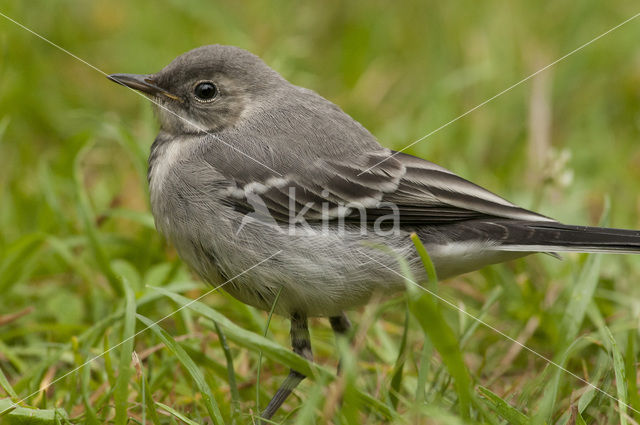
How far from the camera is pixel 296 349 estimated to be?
14.2 feet

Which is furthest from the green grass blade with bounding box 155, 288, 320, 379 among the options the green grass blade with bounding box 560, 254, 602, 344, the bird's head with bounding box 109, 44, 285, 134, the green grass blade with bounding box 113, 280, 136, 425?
the green grass blade with bounding box 560, 254, 602, 344

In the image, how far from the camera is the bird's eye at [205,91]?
4.57m

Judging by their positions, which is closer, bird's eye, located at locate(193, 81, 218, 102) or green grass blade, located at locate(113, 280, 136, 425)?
green grass blade, located at locate(113, 280, 136, 425)

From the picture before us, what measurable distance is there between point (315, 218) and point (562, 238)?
1.23m

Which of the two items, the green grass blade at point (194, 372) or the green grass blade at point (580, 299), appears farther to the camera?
the green grass blade at point (580, 299)

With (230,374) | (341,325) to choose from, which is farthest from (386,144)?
(230,374)

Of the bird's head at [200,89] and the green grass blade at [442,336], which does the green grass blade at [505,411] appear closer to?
the green grass blade at [442,336]

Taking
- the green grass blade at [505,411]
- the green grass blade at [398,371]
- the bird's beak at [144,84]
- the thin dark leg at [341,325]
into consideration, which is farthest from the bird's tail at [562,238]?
the bird's beak at [144,84]

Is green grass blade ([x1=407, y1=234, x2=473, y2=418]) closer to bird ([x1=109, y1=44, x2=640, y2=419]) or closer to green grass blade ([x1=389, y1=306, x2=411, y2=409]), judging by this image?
green grass blade ([x1=389, y1=306, x2=411, y2=409])

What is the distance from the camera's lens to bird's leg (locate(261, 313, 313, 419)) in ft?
13.1

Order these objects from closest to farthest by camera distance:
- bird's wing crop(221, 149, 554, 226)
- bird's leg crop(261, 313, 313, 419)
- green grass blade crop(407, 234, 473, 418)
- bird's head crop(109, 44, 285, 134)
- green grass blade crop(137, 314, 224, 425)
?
1. green grass blade crop(407, 234, 473, 418)
2. green grass blade crop(137, 314, 224, 425)
3. bird's leg crop(261, 313, 313, 419)
4. bird's wing crop(221, 149, 554, 226)
5. bird's head crop(109, 44, 285, 134)

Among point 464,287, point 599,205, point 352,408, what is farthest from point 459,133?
point 352,408

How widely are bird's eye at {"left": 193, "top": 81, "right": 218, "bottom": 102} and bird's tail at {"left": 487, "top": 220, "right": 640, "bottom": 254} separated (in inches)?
68.4

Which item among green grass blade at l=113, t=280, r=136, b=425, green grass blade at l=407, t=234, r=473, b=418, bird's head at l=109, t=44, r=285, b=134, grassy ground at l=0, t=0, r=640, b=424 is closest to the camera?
green grass blade at l=407, t=234, r=473, b=418
